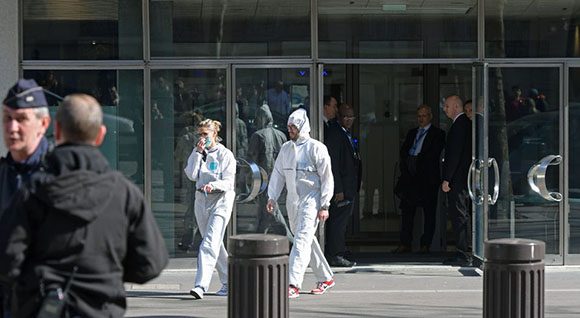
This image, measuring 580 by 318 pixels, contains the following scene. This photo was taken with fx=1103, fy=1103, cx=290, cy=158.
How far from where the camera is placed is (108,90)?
12820 millimetres

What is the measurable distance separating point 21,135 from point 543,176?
8.89 metres

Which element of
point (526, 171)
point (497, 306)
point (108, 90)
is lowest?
point (497, 306)

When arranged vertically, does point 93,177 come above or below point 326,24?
below

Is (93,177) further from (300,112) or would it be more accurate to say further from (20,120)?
(300,112)

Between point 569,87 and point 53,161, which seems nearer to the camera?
point 53,161

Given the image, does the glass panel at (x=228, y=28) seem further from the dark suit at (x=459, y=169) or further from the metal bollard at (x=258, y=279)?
the metal bollard at (x=258, y=279)

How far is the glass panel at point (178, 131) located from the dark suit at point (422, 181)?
2.87 meters

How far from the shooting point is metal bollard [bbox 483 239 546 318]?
794 cm

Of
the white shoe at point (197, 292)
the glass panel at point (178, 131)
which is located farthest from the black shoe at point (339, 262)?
the white shoe at point (197, 292)

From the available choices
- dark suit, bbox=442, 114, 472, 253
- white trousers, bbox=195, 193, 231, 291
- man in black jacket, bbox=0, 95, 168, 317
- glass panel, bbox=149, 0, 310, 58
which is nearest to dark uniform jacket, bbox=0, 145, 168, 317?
man in black jacket, bbox=0, 95, 168, 317

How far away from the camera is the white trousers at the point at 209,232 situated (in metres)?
10.7

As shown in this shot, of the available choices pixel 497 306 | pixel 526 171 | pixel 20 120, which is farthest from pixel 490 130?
pixel 20 120

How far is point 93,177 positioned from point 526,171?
921 cm

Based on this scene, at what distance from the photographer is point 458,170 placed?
43.4ft
